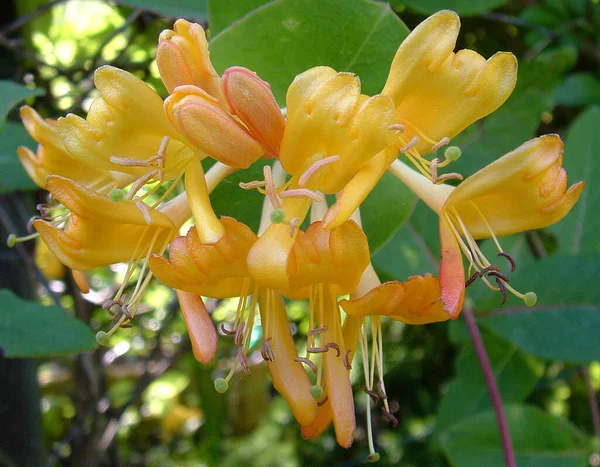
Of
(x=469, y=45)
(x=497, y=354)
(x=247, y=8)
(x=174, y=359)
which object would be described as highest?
(x=247, y=8)

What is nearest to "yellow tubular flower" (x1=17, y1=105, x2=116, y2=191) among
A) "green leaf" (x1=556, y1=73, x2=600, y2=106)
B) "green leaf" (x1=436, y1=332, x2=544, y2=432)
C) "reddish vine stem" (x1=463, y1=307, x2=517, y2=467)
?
"reddish vine stem" (x1=463, y1=307, x2=517, y2=467)

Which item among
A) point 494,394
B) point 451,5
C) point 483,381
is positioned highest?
point 451,5

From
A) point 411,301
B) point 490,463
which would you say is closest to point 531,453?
point 490,463

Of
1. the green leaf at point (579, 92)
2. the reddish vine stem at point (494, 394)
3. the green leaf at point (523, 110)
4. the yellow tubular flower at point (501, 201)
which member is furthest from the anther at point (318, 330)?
the green leaf at point (579, 92)

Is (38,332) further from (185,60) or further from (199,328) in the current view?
(185,60)

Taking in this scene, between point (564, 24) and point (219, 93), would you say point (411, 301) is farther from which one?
point (564, 24)

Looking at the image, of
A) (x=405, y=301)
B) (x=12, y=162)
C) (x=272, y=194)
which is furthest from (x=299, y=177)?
(x=12, y=162)
